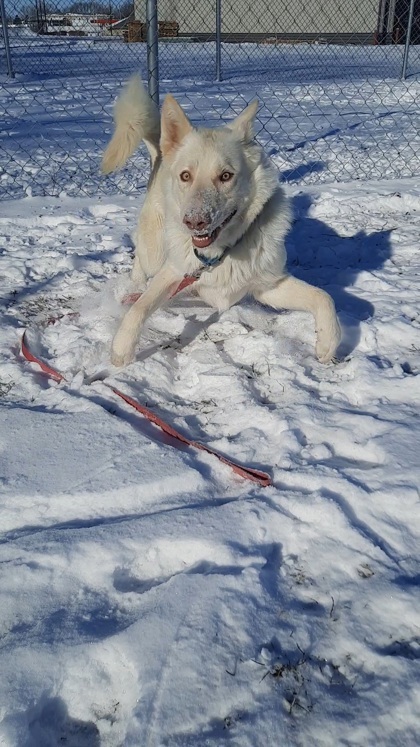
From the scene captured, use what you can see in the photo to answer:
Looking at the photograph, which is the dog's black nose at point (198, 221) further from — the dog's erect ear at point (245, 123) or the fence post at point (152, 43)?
the fence post at point (152, 43)

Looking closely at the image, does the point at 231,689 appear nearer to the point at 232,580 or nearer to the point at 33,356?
the point at 232,580

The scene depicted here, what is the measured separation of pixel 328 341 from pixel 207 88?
11.0m

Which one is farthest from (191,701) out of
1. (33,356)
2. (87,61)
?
(87,61)

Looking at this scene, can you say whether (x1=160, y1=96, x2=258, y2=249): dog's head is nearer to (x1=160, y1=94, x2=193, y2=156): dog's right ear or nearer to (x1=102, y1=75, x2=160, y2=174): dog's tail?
(x1=160, y1=94, x2=193, y2=156): dog's right ear

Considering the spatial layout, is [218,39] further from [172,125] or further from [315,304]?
[315,304]

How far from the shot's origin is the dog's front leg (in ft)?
9.07

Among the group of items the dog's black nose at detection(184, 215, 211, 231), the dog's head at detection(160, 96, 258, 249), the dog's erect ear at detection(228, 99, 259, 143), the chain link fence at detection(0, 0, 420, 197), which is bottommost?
the chain link fence at detection(0, 0, 420, 197)

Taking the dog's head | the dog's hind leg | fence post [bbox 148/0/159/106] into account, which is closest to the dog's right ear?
the dog's head

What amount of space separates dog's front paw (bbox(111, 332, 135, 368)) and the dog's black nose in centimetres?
64

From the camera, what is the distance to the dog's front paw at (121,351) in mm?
2758

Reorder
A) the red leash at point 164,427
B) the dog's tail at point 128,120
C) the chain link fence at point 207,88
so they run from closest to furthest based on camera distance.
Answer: the red leash at point 164,427, the dog's tail at point 128,120, the chain link fence at point 207,88

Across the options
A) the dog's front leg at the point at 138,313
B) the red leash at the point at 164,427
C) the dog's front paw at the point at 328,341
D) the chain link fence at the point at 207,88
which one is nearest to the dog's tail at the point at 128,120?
the dog's front leg at the point at 138,313

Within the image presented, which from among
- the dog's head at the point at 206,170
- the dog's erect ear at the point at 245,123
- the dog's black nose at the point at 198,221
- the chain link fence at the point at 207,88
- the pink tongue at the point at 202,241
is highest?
the dog's erect ear at the point at 245,123

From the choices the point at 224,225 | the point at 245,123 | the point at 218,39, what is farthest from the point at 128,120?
the point at 218,39
